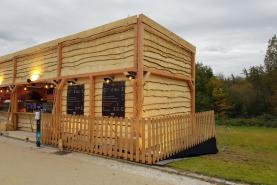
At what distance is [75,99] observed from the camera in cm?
1117

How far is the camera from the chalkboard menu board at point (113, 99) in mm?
9407

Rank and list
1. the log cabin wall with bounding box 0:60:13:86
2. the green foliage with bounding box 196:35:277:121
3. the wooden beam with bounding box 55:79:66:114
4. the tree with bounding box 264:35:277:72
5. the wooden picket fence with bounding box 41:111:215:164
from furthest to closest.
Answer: the tree with bounding box 264:35:277:72 → the green foliage with bounding box 196:35:277:121 → the log cabin wall with bounding box 0:60:13:86 → the wooden beam with bounding box 55:79:66:114 → the wooden picket fence with bounding box 41:111:215:164

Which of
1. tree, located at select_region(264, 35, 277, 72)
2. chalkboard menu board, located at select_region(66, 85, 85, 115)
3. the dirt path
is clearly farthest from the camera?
tree, located at select_region(264, 35, 277, 72)

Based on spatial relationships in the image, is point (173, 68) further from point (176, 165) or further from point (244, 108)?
point (244, 108)

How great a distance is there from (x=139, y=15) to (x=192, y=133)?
4.54m

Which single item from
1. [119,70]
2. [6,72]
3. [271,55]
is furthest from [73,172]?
[271,55]

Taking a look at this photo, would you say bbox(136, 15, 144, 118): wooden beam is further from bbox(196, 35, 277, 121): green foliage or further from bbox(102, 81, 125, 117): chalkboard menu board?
bbox(196, 35, 277, 121): green foliage

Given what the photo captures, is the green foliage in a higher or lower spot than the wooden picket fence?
higher

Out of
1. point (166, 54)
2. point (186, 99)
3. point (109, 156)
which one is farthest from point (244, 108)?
point (109, 156)

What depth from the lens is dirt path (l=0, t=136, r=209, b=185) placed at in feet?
19.3

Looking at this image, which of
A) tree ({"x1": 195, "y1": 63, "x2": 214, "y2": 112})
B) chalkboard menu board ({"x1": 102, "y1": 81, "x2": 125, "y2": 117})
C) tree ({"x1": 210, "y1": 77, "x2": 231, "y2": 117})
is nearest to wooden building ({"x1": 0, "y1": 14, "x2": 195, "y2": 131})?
chalkboard menu board ({"x1": 102, "y1": 81, "x2": 125, "y2": 117})

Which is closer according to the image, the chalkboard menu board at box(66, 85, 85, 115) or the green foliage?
the chalkboard menu board at box(66, 85, 85, 115)

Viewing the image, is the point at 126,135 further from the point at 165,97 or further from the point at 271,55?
the point at 271,55

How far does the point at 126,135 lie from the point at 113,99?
2.06m
